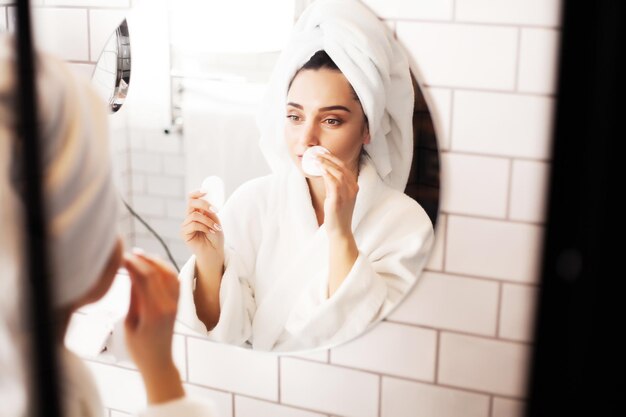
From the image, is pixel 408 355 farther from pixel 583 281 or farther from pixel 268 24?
pixel 583 281

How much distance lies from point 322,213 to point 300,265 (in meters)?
0.09

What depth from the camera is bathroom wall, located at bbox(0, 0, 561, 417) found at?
3.05ft

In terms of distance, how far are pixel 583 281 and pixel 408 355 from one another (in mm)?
744

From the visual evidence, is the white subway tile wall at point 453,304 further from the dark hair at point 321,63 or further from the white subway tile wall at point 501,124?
the dark hair at point 321,63

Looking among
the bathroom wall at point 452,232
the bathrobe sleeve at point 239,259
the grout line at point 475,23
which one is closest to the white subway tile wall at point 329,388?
the bathroom wall at point 452,232

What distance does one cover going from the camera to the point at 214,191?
1.11 meters

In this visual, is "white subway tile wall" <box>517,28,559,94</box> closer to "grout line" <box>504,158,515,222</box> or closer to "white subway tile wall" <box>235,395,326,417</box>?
"grout line" <box>504,158,515,222</box>

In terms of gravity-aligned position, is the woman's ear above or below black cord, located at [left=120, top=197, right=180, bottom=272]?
above

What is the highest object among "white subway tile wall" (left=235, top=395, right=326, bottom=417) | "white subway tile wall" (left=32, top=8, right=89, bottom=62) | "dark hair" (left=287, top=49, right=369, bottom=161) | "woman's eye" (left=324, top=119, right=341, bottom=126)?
"white subway tile wall" (left=32, top=8, right=89, bottom=62)

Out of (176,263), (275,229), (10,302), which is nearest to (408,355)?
(275,229)

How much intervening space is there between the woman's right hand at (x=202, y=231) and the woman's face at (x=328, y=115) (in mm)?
206

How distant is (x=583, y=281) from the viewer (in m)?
0.35

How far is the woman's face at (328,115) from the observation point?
0.98 m

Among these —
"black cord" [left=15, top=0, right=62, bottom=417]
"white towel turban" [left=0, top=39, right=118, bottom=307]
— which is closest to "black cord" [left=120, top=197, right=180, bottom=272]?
"white towel turban" [left=0, top=39, right=118, bottom=307]
